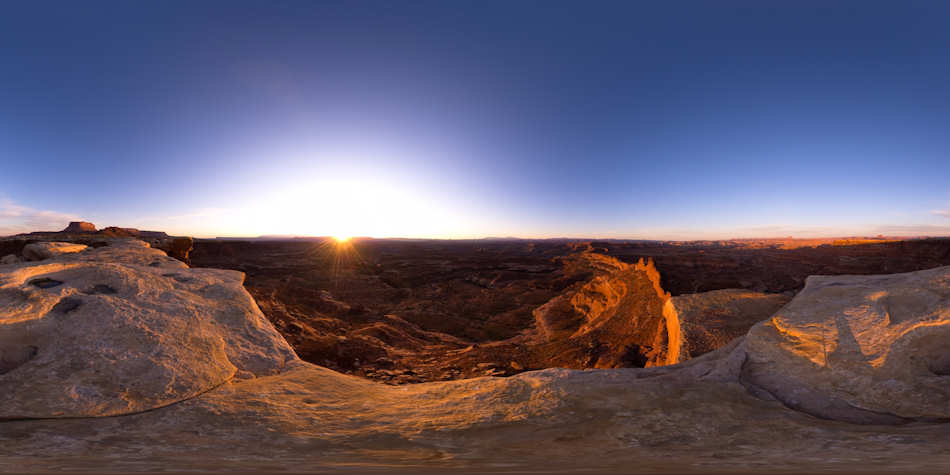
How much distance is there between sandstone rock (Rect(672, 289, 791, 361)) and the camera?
877cm

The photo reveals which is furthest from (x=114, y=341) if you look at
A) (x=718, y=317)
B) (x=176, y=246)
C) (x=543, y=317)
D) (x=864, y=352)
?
(x=543, y=317)

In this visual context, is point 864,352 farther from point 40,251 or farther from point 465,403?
point 40,251

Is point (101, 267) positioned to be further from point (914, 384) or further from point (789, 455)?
point (914, 384)

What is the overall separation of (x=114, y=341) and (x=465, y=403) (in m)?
4.17

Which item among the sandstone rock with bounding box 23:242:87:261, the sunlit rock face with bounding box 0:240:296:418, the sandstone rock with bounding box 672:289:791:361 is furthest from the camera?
the sandstone rock with bounding box 672:289:791:361

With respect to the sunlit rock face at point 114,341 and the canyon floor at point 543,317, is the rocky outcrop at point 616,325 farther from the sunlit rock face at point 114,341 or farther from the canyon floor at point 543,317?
the sunlit rock face at point 114,341

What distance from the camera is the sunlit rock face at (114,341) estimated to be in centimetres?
352

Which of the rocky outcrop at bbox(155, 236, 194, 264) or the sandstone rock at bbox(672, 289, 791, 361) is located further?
the rocky outcrop at bbox(155, 236, 194, 264)

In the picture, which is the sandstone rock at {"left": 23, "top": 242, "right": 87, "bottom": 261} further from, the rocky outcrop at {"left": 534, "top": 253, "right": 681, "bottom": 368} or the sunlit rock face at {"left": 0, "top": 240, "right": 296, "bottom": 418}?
the rocky outcrop at {"left": 534, "top": 253, "right": 681, "bottom": 368}

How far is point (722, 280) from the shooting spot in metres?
15.9

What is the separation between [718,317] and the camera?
31.7 feet

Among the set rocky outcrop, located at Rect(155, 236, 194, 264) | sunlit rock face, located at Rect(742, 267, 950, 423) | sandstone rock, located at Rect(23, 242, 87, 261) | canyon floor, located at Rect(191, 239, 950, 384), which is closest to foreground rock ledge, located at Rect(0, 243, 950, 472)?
sunlit rock face, located at Rect(742, 267, 950, 423)

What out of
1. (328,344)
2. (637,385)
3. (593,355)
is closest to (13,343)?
(637,385)

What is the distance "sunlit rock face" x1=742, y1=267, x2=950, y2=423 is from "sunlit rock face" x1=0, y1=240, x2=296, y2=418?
21.1 feet
